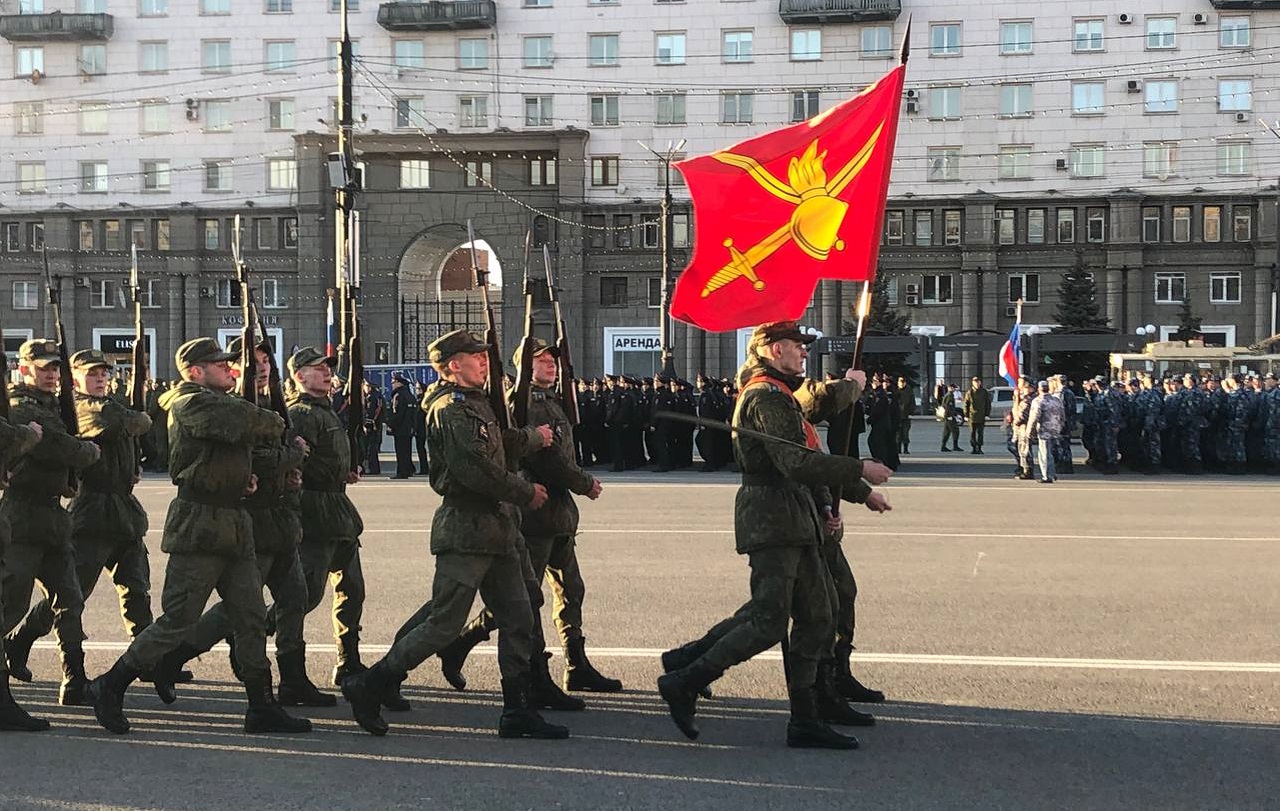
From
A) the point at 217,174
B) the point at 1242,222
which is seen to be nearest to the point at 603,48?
the point at 217,174

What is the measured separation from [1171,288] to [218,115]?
36.8 meters

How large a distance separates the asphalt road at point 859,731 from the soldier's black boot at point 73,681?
0.70ft

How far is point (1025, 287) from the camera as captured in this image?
56312 millimetres

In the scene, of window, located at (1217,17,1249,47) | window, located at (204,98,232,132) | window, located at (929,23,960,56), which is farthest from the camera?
window, located at (204,98,232,132)

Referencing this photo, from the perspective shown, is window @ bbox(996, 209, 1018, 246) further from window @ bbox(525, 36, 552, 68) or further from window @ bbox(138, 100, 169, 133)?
window @ bbox(138, 100, 169, 133)

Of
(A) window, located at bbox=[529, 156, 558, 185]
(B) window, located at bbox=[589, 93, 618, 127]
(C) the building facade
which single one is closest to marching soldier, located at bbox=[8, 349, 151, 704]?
(C) the building facade

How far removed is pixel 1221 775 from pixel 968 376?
4720 cm

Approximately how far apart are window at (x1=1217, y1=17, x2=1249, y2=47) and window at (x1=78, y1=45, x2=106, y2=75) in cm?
4213

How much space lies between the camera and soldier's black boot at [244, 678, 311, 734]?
6688mm

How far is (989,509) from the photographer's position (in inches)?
676

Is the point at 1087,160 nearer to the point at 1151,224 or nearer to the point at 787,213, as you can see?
the point at 1151,224

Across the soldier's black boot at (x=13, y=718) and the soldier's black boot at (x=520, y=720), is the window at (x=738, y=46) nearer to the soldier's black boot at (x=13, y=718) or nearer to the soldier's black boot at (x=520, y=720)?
the soldier's black boot at (x=520, y=720)

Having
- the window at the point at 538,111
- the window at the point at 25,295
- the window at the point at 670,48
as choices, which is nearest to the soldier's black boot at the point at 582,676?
the window at the point at 538,111

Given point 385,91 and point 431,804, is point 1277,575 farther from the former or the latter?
point 385,91
